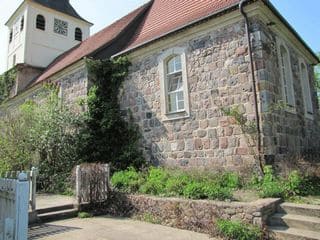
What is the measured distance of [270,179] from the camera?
21.8ft

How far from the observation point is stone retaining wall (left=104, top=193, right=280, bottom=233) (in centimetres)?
514

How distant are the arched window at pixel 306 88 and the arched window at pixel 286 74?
5.26ft

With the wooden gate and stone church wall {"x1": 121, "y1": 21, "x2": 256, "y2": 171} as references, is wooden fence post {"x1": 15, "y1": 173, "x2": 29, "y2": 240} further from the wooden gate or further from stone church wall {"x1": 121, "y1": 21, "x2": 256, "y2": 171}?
stone church wall {"x1": 121, "y1": 21, "x2": 256, "y2": 171}

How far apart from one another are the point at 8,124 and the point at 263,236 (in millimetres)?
10034

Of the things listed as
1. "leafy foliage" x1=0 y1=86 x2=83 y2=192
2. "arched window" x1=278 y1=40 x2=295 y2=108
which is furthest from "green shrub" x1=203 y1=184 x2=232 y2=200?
"leafy foliage" x1=0 y1=86 x2=83 y2=192

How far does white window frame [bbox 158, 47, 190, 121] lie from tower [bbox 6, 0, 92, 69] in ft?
46.6

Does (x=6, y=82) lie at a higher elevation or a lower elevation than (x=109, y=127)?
higher

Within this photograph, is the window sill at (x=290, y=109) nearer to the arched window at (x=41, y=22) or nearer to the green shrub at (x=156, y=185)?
the green shrub at (x=156, y=185)

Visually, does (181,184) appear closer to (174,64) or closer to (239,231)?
(239,231)

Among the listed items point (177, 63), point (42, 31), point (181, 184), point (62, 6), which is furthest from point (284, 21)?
point (62, 6)

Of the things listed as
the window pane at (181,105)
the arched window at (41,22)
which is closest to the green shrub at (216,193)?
the window pane at (181,105)

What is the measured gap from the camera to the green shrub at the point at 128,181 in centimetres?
785

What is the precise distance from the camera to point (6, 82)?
21406 mm

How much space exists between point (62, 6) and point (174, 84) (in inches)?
687
